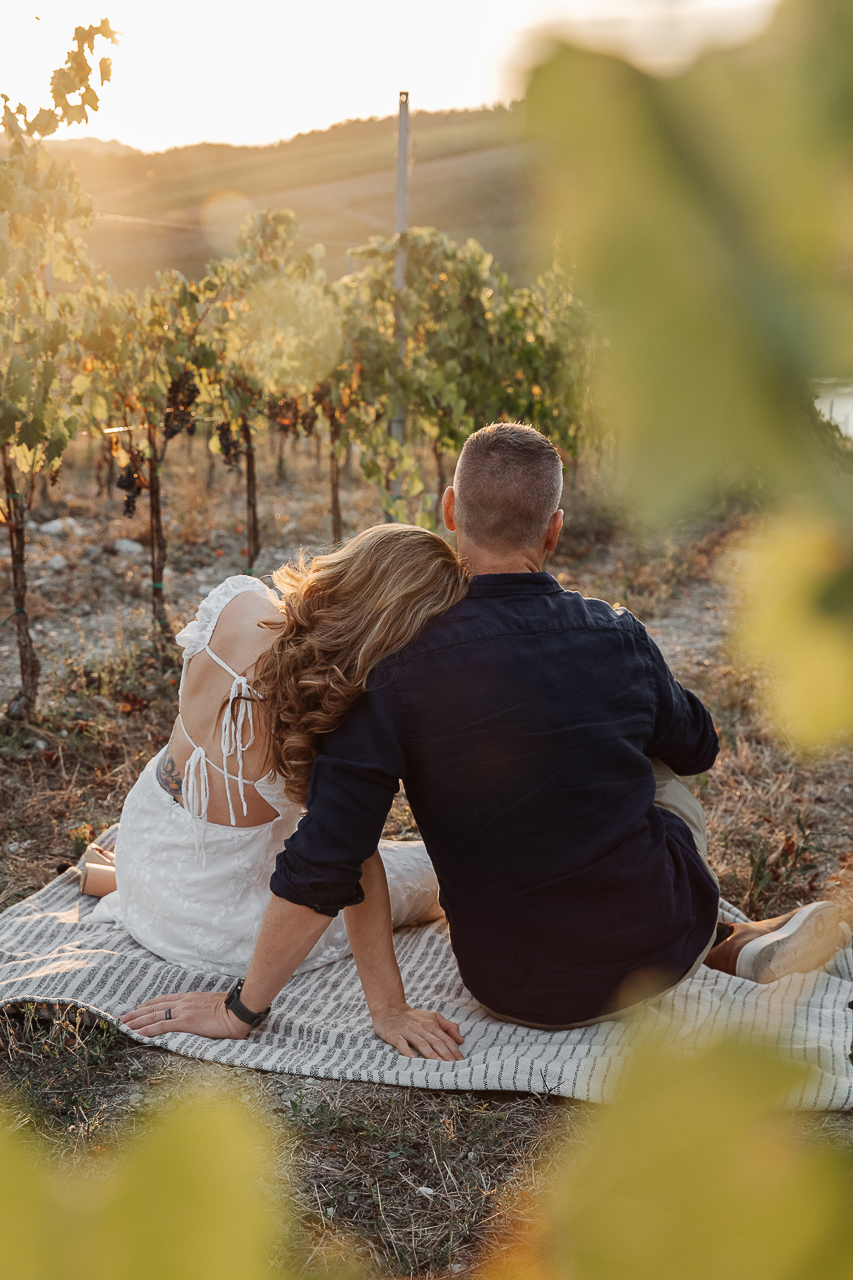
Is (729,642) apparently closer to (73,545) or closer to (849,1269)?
(849,1269)

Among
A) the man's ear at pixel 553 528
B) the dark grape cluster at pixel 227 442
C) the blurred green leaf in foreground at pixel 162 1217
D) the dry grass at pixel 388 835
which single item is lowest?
the dry grass at pixel 388 835

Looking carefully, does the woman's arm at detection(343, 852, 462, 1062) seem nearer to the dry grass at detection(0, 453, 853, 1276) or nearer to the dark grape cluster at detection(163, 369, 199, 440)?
the dry grass at detection(0, 453, 853, 1276)

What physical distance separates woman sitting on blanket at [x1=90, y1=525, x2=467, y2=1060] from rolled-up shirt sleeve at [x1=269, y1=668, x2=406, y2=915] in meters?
0.06

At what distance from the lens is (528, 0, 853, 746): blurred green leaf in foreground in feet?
0.51

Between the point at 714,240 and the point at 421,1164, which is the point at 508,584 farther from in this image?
the point at 714,240

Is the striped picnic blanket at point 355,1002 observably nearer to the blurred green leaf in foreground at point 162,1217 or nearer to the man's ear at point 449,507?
the man's ear at point 449,507

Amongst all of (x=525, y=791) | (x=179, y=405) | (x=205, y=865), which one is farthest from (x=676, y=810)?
(x=179, y=405)

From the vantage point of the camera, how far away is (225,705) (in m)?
2.16

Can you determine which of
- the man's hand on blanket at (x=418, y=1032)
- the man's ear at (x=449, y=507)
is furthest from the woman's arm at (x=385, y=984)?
the man's ear at (x=449, y=507)

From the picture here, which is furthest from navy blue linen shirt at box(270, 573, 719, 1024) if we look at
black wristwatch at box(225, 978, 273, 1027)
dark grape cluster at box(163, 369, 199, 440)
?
dark grape cluster at box(163, 369, 199, 440)

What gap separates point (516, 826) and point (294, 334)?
5.50 metres

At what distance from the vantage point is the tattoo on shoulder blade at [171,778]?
2.34 meters

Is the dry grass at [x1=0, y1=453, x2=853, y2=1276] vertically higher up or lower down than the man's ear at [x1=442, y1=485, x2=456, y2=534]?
lower down

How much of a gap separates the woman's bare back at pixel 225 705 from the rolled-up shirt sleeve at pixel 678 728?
32.5 inches
